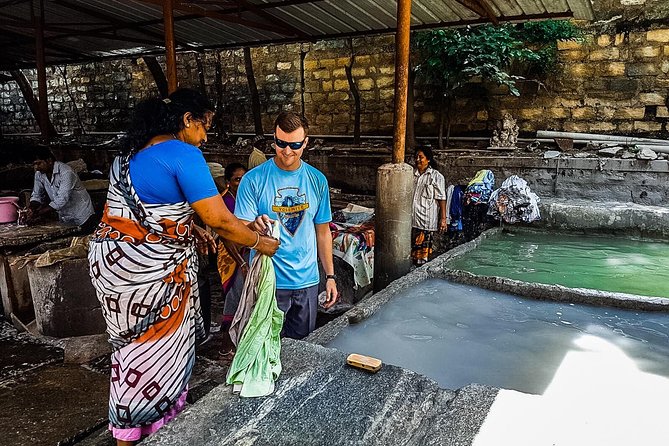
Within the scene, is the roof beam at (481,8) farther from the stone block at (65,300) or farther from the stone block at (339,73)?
the stone block at (339,73)

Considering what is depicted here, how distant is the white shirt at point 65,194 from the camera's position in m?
5.00

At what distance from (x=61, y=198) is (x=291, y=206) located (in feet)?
10.9

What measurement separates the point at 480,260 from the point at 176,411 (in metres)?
4.02

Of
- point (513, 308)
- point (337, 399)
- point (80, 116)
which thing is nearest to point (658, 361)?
point (513, 308)

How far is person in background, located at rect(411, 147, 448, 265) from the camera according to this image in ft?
17.8

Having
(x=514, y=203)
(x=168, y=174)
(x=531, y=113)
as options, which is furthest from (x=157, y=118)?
(x=531, y=113)

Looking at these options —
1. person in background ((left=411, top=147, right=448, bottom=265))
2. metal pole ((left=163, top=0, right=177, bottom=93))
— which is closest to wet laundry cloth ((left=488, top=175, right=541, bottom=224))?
Answer: person in background ((left=411, top=147, right=448, bottom=265))

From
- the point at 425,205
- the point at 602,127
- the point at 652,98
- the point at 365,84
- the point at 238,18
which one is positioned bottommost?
the point at 425,205

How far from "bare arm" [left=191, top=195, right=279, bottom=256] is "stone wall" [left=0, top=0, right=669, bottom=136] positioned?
8.37 meters

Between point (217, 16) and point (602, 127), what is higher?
point (217, 16)

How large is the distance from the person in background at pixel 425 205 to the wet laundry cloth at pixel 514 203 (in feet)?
5.35

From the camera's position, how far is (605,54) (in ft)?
28.5

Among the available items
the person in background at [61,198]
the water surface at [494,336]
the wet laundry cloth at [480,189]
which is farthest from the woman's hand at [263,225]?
the wet laundry cloth at [480,189]

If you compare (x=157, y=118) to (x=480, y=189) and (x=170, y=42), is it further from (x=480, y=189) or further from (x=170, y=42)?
(x=480, y=189)
